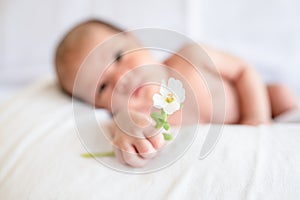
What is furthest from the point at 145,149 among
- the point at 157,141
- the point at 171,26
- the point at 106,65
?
the point at 171,26

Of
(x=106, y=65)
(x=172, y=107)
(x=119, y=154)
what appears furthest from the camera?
(x=106, y=65)

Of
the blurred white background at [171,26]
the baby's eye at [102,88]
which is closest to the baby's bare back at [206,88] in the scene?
the baby's eye at [102,88]

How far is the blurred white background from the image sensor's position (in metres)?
1.18

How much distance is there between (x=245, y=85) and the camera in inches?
36.9

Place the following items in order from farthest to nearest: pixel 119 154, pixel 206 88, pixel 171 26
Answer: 1. pixel 171 26
2. pixel 206 88
3. pixel 119 154

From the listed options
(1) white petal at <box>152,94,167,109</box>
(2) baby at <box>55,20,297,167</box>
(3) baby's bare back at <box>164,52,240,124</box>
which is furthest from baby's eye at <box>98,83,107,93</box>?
(1) white petal at <box>152,94,167,109</box>

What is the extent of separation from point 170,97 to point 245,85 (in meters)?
0.49

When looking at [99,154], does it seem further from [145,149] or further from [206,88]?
[206,88]

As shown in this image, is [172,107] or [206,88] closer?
[172,107]

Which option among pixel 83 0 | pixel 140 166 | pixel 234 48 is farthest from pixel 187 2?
pixel 140 166

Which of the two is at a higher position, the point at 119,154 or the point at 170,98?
the point at 170,98

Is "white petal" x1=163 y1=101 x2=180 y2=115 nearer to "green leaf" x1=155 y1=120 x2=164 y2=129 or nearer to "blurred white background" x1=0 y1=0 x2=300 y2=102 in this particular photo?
"green leaf" x1=155 y1=120 x2=164 y2=129

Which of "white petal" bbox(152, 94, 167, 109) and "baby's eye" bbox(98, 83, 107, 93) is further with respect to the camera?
"baby's eye" bbox(98, 83, 107, 93)

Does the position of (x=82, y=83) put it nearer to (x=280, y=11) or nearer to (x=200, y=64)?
(x=200, y=64)
